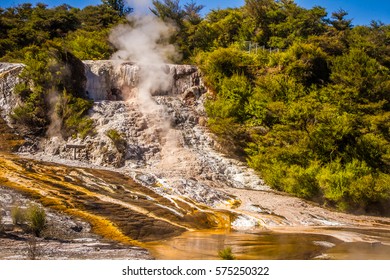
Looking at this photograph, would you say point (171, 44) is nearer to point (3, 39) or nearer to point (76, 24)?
point (76, 24)

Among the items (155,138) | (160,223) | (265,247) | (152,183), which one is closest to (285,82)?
(155,138)

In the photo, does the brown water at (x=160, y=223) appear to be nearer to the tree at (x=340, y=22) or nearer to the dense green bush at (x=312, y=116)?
the dense green bush at (x=312, y=116)

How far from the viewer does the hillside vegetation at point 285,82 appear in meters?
12.3

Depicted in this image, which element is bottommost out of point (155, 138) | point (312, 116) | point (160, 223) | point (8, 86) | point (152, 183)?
point (160, 223)

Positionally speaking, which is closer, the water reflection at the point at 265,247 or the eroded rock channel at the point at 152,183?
the water reflection at the point at 265,247

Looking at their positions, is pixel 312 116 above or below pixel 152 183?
above

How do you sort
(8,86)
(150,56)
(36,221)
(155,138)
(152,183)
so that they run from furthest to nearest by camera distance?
(150,56)
(8,86)
(155,138)
(152,183)
(36,221)

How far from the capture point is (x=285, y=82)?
16.7 metres

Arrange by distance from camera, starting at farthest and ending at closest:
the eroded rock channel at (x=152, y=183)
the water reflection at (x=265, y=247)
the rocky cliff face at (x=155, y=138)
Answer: the rocky cliff face at (x=155, y=138), the eroded rock channel at (x=152, y=183), the water reflection at (x=265, y=247)

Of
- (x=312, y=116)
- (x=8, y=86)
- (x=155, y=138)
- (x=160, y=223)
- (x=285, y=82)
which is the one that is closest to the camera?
(x=160, y=223)

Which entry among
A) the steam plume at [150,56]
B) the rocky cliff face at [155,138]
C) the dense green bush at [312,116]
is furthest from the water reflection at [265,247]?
the steam plume at [150,56]

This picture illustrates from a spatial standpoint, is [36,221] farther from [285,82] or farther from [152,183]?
[285,82]

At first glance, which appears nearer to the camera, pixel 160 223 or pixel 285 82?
pixel 160 223

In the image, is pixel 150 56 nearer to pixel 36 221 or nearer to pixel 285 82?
pixel 285 82
